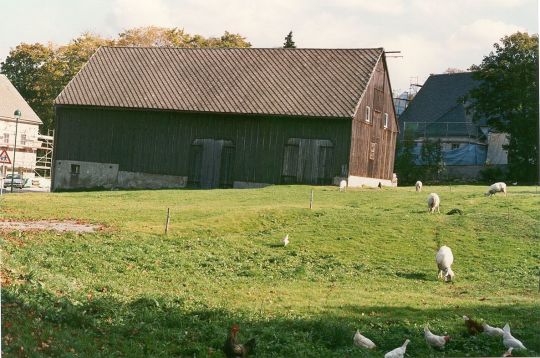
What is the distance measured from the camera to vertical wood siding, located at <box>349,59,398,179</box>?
1980 cm

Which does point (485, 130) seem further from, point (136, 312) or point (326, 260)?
point (136, 312)

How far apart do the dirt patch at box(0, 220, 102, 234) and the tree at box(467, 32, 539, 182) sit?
8314mm

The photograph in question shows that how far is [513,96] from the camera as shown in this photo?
13352mm

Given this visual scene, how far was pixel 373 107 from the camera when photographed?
22.5 meters

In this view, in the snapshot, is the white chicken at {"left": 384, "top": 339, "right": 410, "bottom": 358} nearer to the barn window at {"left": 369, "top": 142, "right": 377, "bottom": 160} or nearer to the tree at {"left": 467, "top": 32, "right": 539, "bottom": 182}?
the tree at {"left": 467, "top": 32, "right": 539, "bottom": 182}

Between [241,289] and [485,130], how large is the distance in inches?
211

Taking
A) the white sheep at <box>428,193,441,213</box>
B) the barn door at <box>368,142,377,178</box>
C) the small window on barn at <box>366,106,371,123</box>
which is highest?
the small window on barn at <box>366,106,371,123</box>

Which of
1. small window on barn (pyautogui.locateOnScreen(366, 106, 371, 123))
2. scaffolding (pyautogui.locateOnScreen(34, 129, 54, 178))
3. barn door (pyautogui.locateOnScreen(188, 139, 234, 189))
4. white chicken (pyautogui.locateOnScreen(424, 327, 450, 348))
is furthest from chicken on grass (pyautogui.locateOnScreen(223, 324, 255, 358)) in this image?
small window on barn (pyautogui.locateOnScreen(366, 106, 371, 123))

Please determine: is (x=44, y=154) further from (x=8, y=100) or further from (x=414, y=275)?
(x=414, y=275)

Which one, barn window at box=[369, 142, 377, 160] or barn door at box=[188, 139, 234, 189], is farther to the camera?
barn door at box=[188, 139, 234, 189]

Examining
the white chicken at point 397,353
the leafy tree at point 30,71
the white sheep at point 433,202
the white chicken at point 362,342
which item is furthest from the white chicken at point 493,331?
the white sheep at point 433,202

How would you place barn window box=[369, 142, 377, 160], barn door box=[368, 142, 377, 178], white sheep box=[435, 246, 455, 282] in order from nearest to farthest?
white sheep box=[435, 246, 455, 282] < barn door box=[368, 142, 377, 178] < barn window box=[369, 142, 377, 160]

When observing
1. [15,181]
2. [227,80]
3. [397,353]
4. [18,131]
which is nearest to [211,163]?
[227,80]

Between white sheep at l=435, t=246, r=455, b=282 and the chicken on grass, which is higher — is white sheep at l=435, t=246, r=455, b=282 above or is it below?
above
